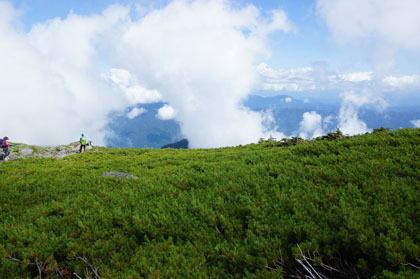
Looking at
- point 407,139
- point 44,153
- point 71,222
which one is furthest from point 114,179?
point 44,153

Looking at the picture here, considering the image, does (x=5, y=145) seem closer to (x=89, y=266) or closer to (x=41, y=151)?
(x=41, y=151)

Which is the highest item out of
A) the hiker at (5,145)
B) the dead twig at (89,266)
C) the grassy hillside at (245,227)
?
the hiker at (5,145)

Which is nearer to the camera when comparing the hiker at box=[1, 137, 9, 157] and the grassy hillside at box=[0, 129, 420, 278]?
the grassy hillside at box=[0, 129, 420, 278]

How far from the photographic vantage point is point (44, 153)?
1313 inches

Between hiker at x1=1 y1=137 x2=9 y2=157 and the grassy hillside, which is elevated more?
hiker at x1=1 y1=137 x2=9 y2=157

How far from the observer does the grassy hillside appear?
421 centimetres

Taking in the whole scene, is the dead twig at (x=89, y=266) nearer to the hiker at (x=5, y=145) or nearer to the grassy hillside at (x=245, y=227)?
the grassy hillside at (x=245, y=227)

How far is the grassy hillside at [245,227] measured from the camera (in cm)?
421

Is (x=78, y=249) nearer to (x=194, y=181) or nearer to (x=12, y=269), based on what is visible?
(x=12, y=269)

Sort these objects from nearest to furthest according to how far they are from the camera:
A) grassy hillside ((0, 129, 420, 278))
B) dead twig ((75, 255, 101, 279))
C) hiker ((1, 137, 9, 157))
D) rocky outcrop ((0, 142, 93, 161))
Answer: grassy hillside ((0, 129, 420, 278))
dead twig ((75, 255, 101, 279))
hiker ((1, 137, 9, 157))
rocky outcrop ((0, 142, 93, 161))

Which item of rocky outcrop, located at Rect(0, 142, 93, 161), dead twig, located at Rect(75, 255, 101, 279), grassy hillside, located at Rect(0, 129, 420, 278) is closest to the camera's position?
grassy hillside, located at Rect(0, 129, 420, 278)

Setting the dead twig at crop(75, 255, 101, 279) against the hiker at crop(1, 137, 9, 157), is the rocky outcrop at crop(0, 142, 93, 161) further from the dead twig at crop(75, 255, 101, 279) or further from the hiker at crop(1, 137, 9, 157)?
the dead twig at crop(75, 255, 101, 279)

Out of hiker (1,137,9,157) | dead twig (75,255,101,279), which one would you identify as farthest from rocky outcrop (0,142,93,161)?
dead twig (75,255,101,279)

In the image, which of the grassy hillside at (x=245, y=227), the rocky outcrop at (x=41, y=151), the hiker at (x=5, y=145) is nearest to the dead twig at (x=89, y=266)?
the grassy hillside at (x=245, y=227)
